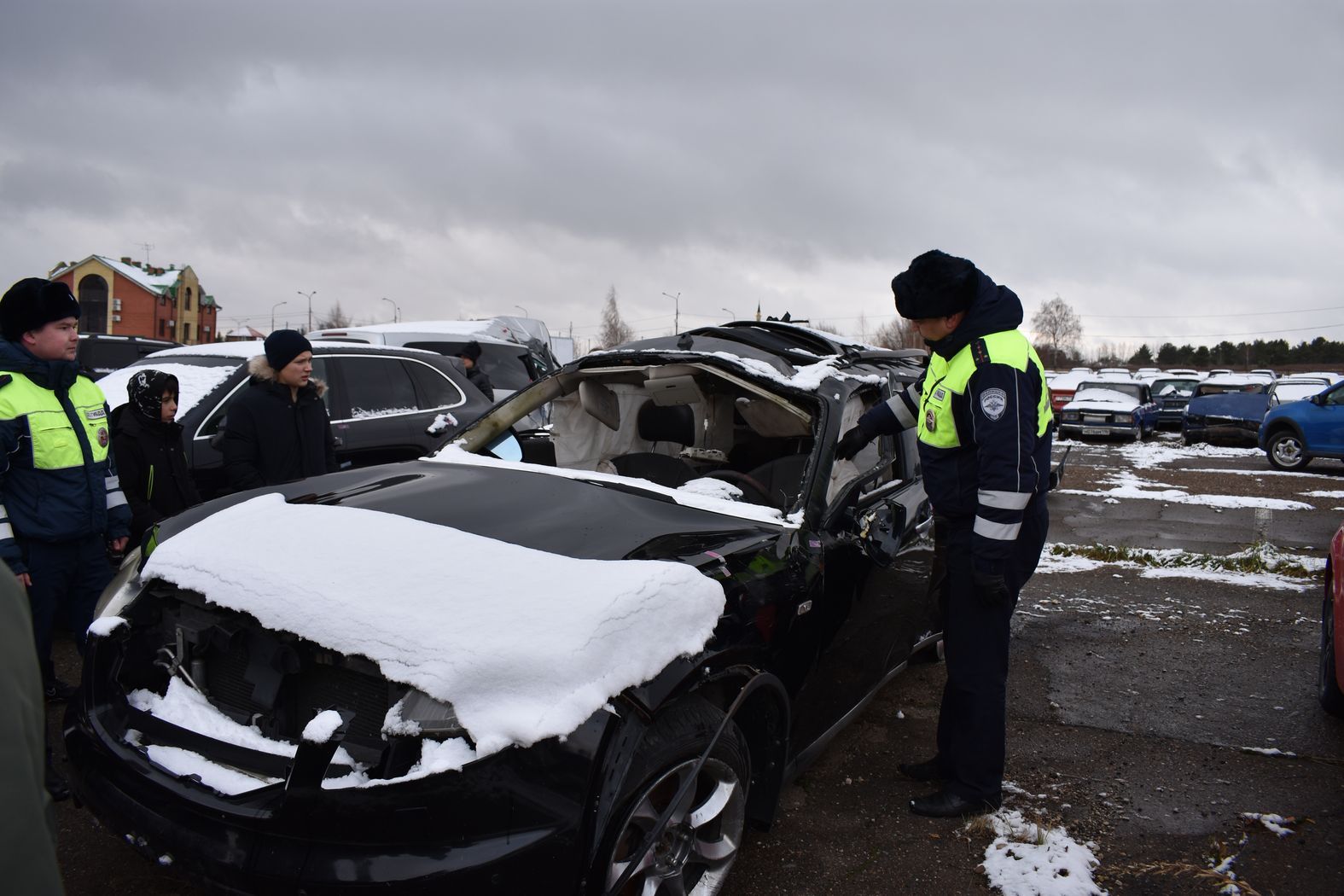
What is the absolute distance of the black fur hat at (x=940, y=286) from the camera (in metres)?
3.13

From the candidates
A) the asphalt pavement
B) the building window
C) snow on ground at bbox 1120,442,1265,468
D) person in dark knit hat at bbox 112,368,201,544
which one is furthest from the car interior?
the building window

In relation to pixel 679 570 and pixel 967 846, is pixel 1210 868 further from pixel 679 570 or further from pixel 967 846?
pixel 679 570

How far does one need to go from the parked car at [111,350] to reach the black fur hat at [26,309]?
32.4ft

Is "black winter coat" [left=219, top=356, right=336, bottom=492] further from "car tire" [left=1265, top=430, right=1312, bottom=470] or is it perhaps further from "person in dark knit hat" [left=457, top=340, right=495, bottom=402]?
"car tire" [left=1265, top=430, right=1312, bottom=470]

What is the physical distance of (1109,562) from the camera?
282 inches

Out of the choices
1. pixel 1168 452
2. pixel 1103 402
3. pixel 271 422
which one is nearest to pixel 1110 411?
pixel 1103 402

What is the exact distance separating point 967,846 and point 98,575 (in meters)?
3.70

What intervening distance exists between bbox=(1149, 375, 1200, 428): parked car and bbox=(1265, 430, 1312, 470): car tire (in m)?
7.37

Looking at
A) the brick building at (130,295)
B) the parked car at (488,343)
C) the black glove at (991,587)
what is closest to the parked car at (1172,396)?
the parked car at (488,343)

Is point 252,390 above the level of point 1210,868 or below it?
above

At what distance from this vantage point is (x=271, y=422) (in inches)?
171

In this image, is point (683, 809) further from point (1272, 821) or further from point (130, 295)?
point (130, 295)

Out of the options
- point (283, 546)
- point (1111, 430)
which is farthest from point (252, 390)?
point (1111, 430)

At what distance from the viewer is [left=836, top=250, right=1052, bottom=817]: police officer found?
295 centimetres
